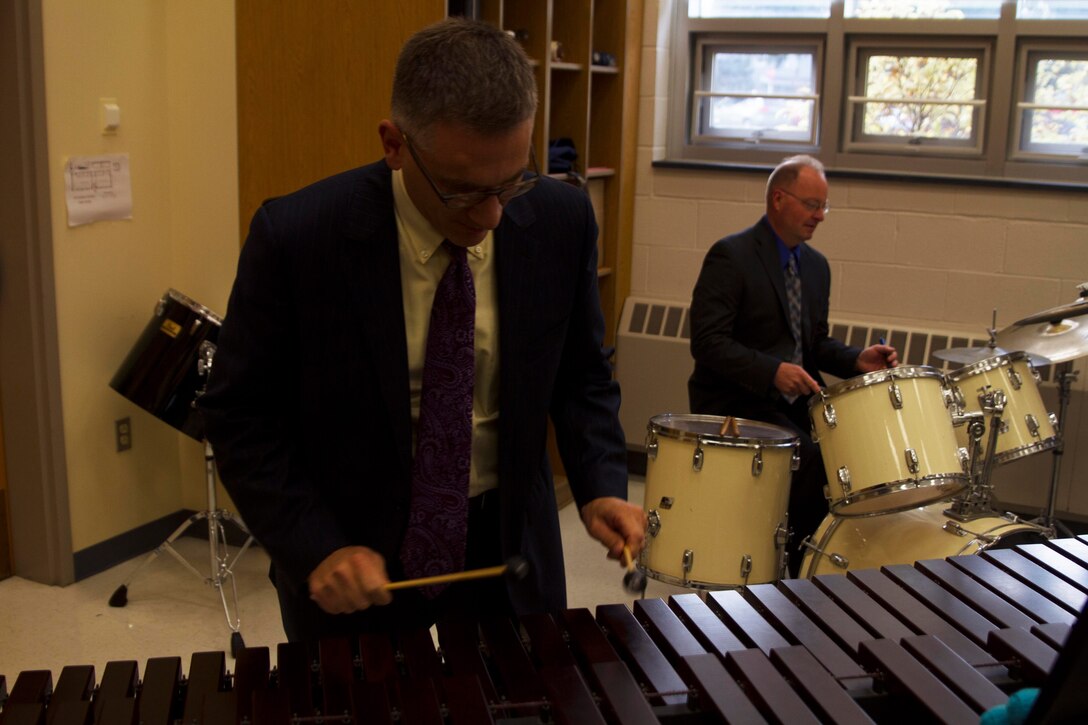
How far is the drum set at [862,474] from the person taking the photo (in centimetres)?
309

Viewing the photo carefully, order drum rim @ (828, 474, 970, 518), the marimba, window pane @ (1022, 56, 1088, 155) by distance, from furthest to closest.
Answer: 1. window pane @ (1022, 56, 1088, 155)
2. drum rim @ (828, 474, 970, 518)
3. the marimba

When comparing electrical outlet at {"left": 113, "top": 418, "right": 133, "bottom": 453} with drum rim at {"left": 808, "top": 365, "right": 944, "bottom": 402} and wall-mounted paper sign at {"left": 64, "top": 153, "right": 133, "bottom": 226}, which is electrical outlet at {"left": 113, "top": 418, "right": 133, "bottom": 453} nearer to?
wall-mounted paper sign at {"left": 64, "top": 153, "right": 133, "bottom": 226}

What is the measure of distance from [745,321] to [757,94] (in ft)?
5.42

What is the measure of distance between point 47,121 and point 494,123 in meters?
2.50

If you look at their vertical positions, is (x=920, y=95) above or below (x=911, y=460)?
above

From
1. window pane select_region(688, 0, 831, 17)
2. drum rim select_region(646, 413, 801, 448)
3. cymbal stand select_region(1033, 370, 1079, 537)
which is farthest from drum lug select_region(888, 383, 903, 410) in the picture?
window pane select_region(688, 0, 831, 17)

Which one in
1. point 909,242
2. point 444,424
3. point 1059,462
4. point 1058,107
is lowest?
point 1059,462

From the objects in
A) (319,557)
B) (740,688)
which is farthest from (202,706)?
(740,688)

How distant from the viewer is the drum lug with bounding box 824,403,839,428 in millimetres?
3184

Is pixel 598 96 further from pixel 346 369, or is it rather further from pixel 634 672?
pixel 634 672

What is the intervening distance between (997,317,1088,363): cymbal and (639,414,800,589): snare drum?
96cm

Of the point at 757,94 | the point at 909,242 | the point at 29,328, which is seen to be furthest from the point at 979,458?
the point at 29,328

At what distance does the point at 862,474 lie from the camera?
10.2ft

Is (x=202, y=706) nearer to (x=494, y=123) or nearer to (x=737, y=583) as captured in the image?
(x=494, y=123)
